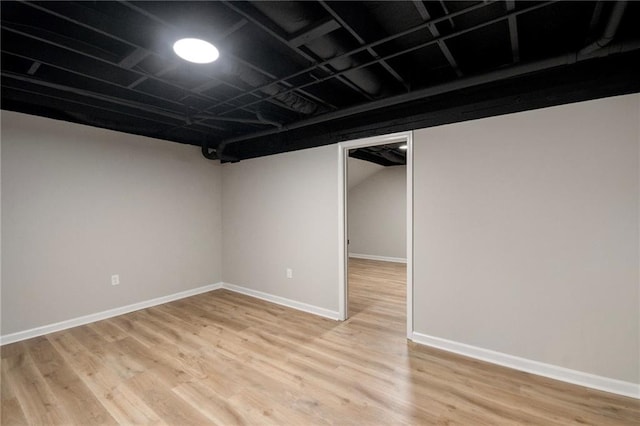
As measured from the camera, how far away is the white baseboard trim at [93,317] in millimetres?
2814

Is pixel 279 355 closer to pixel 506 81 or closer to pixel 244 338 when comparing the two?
pixel 244 338

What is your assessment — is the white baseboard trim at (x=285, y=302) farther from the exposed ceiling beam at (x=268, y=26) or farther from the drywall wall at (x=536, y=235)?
the exposed ceiling beam at (x=268, y=26)

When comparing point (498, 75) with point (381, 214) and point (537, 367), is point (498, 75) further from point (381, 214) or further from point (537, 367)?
point (381, 214)

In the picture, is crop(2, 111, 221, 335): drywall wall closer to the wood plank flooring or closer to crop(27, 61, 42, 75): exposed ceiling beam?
the wood plank flooring

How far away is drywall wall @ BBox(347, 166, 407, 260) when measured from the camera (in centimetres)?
695

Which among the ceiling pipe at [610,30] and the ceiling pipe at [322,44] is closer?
the ceiling pipe at [610,30]

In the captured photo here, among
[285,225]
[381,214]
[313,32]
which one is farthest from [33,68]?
[381,214]

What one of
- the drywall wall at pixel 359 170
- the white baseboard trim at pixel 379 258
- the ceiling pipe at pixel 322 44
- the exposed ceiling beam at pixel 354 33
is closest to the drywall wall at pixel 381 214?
the white baseboard trim at pixel 379 258

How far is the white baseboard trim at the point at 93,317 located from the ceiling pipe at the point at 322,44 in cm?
372

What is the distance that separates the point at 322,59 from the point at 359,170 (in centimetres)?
479

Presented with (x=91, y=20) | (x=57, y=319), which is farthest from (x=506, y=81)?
(x=57, y=319)

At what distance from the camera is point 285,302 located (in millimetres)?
3850

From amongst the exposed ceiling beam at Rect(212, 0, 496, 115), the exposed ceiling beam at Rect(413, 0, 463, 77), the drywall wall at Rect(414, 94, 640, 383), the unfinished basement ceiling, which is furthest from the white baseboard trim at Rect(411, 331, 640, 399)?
the exposed ceiling beam at Rect(212, 0, 496, 115)

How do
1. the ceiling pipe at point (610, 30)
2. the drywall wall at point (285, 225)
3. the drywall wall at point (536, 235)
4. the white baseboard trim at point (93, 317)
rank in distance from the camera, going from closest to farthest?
the ceiling pipe at point (610, 30) → the drywall wall at point (536, 235) → the white baseboard trim at point (93, 317) → the drywall wall at point (285, 225)
